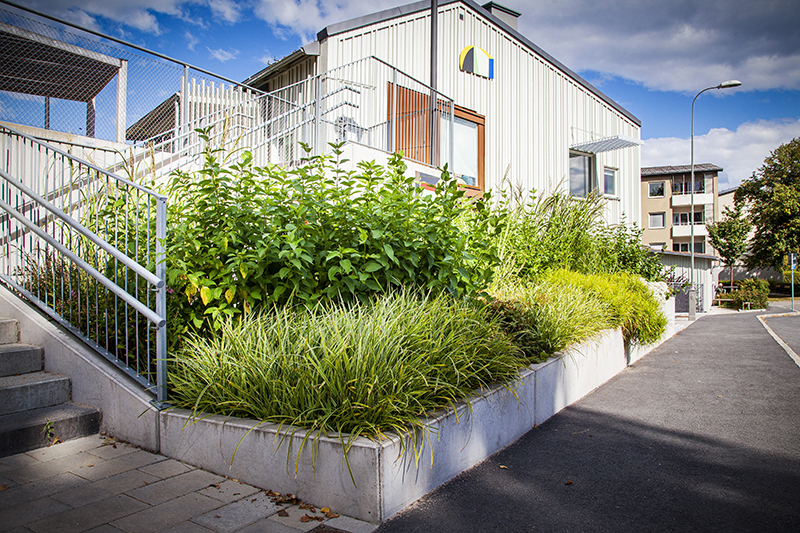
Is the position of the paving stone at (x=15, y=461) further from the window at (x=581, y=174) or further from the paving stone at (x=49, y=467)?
the window at (x=581, y=174)

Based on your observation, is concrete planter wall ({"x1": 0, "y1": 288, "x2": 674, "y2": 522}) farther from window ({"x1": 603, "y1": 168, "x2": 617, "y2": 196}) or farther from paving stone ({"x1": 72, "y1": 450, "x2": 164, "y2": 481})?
window ({"x1": 603, "y1": 168, "x2": 617, "y2": 196})

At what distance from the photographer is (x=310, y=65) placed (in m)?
9.70

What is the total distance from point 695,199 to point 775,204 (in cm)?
1133

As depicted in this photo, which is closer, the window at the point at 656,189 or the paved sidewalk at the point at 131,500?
the paved sidewalk at the point at 131,500

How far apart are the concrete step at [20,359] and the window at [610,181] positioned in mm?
18227

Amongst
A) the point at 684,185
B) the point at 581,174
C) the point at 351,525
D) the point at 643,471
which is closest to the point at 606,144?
the point at 581,174

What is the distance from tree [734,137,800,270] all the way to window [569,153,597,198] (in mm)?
29153

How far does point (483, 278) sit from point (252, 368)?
7.98 ft

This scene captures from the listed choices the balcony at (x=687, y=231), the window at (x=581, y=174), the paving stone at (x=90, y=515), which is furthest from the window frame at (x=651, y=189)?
the paving stone at (x=90, y=515)

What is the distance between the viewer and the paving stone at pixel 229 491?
2.55 metres

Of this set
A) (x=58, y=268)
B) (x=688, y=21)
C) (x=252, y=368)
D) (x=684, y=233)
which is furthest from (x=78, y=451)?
(x=684, y=233)

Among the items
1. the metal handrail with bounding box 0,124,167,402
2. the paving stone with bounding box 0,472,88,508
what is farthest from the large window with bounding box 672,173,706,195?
the paving stone with bounding box 0,472,88,508

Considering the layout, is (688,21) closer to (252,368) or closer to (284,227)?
(284,227)

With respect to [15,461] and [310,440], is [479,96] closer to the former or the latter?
[310,440]
